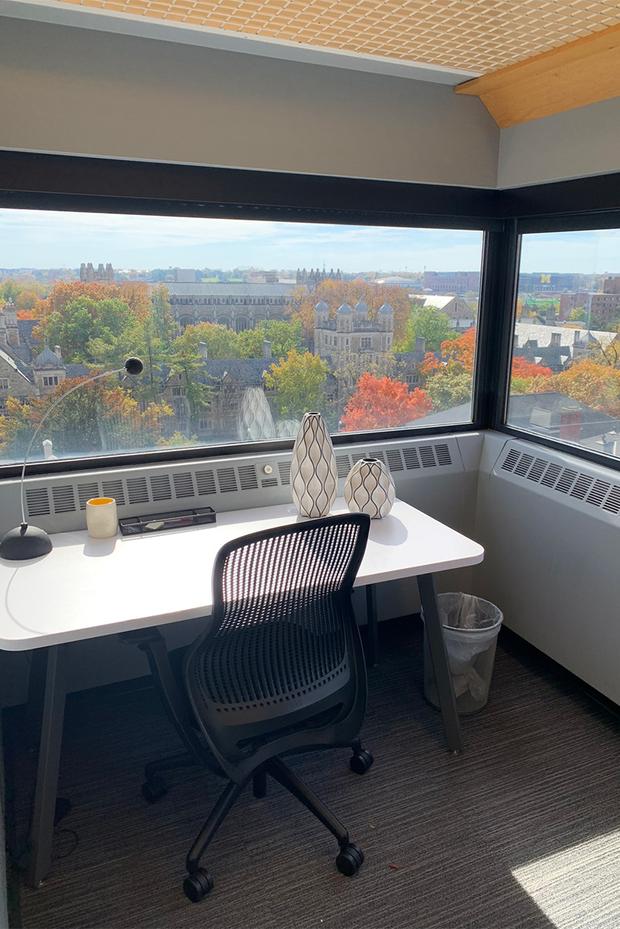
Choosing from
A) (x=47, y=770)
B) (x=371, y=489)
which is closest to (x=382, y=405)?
(x=371, y=489)

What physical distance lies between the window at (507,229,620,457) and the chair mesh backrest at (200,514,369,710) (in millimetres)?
1402

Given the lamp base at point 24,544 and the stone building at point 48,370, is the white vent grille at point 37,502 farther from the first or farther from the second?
the stone building at point 48,370

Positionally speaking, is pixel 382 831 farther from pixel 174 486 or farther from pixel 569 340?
pixel 569 340

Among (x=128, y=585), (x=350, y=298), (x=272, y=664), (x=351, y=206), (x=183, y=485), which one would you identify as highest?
(x=351, y=206)

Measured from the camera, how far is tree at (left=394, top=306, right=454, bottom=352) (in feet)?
10.2

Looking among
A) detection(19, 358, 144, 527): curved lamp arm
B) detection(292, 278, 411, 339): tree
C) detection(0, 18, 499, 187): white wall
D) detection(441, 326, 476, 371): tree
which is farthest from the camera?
detection(441, 326, 476, 371): tree

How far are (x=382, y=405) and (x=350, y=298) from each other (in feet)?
1.62

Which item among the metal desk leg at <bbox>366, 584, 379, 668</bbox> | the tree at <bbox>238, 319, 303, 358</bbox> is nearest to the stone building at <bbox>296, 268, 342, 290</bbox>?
the tree at <bbox>238, 319, 303, 358</bbox>

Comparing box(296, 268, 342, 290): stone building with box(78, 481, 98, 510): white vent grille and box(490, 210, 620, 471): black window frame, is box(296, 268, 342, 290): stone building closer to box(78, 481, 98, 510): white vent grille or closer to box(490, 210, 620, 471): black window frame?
box(490, 210, 620, 471): black window frame

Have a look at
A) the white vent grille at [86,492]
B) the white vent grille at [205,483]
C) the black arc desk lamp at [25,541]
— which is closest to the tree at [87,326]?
the black arc desk lamp at [25,541]

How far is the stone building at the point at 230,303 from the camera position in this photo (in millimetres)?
2662

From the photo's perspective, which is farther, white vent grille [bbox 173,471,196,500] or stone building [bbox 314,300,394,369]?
stone building [bbox 314,300,394,369]

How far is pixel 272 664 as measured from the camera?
1.86 metres

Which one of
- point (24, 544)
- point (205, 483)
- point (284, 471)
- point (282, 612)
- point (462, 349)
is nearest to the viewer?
point (282, 612)
